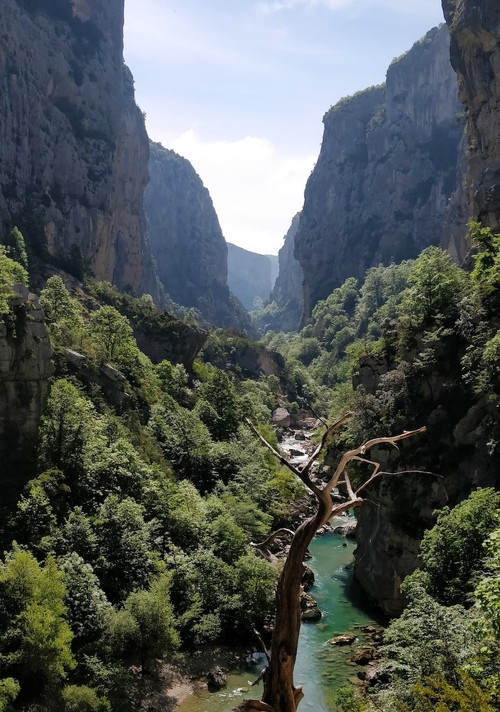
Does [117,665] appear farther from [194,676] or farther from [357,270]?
[357,270]

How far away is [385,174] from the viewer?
162125 millimetres

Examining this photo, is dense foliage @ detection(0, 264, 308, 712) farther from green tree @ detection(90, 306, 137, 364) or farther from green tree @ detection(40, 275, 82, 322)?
green tree @ detection(40, 275, 82, 322)

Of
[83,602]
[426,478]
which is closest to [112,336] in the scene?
[83,602]

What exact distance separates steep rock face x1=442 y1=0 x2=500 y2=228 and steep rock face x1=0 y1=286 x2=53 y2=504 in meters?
42.1

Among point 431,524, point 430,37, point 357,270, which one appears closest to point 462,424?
point 431,524

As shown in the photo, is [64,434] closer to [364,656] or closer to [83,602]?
[83,602]

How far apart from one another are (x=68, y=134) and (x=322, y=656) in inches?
3587

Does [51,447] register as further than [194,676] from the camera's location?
Yes

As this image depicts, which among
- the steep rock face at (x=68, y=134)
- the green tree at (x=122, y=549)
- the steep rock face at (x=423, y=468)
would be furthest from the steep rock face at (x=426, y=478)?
the steep rock face at (x=68, y=134)

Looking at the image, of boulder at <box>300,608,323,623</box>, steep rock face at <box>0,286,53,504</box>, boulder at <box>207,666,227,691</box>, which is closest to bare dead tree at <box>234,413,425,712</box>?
boulder at <box>207,666,227,691</box>

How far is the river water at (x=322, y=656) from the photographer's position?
893 inches

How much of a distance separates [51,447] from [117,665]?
39.4ft

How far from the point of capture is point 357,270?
166250mm

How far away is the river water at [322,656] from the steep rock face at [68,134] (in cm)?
6259
